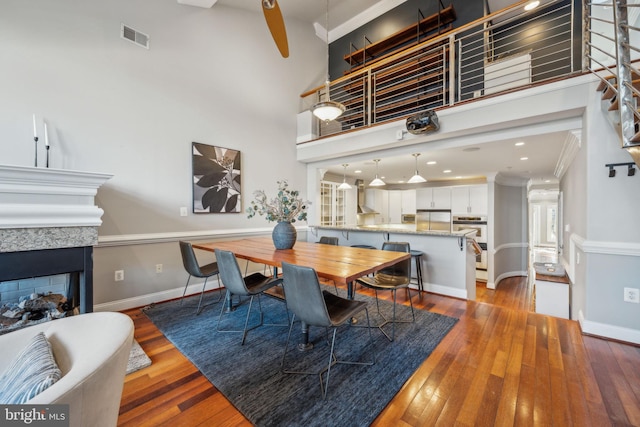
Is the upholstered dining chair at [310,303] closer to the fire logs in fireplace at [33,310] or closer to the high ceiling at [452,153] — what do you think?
the fire logs in fireplace at [33,310]

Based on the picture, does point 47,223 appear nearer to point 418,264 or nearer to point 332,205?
point 418,264

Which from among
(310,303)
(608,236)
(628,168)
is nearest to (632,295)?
(608,236)

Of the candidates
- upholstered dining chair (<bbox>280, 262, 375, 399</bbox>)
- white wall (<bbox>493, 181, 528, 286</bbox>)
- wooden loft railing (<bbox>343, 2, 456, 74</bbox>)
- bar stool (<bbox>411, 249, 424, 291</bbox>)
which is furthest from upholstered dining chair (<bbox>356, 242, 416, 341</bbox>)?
white wall (<bbox>493, 181, 528, 286</bbox>)

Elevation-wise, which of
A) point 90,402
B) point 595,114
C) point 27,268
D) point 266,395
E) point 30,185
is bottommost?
point 266,395

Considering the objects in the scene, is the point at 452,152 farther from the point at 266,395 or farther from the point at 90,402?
the point at 90,402

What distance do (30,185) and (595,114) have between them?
4.75m

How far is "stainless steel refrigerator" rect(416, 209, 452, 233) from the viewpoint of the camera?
6586 mm

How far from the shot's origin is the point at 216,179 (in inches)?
148

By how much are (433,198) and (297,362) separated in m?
6.08

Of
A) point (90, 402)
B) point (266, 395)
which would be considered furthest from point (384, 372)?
point (90, 402)

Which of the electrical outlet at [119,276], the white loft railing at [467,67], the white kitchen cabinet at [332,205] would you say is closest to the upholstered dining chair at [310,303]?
the electrical outlet at [119,276]

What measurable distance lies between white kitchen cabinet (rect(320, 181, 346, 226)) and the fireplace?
4372 mm

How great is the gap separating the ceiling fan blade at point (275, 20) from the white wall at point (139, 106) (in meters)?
1.77

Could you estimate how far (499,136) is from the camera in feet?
10.3
